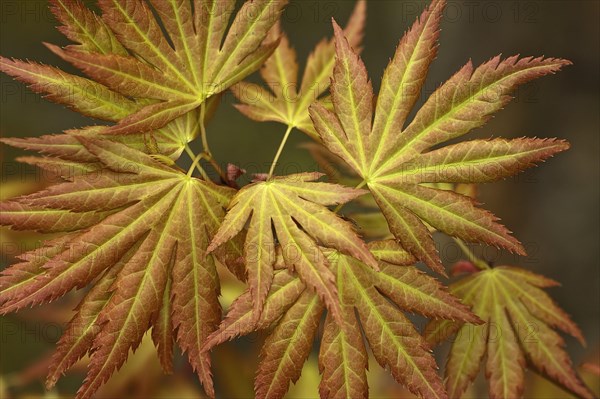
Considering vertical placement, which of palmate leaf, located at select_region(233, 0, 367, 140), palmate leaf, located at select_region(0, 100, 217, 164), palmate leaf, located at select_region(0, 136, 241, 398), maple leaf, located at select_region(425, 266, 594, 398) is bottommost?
maple leaf, located at select_region(425, 266, 594, 398)

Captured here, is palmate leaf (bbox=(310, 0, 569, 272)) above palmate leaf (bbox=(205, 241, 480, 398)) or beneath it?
above

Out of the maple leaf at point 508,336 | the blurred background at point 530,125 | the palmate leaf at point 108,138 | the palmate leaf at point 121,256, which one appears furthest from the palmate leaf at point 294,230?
the blurred background at point 530,125

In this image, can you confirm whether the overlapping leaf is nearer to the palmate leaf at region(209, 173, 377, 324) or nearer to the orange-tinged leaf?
the palmate leaf at region(209, 173, 377, 324)

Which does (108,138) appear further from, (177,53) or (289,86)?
(289,86)

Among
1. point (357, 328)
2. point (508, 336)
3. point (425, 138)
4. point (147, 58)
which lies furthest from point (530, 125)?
point (147, 58)

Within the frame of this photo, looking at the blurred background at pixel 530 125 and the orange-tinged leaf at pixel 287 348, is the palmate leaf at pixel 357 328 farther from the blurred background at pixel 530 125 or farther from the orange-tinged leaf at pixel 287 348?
the blurred background at pixel 530 125

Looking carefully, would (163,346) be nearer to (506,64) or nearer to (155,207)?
(155,207)

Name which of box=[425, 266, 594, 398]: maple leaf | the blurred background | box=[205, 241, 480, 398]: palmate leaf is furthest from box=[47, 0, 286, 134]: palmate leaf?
the blurred background
